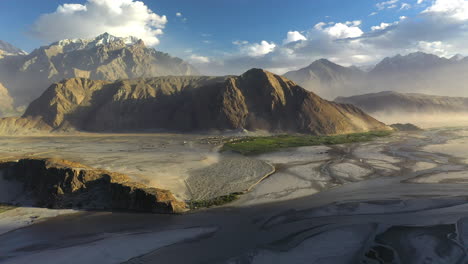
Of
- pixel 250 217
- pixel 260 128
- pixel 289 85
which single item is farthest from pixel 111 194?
pixel 289 85

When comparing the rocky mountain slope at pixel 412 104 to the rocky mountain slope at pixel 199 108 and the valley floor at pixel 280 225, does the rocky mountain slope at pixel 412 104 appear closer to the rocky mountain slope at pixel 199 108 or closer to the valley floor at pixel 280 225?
the rocky mountain slope at pixel 199 108

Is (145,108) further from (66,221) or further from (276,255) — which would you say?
(276,255)

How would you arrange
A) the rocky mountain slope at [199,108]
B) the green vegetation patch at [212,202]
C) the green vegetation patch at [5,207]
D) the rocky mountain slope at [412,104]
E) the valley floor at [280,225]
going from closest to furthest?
the valley floor at [280,225] → the green vegetation patch at [5,207] → the green vegetation patch at [212,202] → the rocky mountain slope at [199,108] → the rocky mountain slope at [412,104]

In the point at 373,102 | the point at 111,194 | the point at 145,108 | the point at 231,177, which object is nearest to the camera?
the point at 111,194

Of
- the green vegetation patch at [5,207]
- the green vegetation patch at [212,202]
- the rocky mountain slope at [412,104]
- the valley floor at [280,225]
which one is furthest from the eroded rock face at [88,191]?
the rocky mountain slope at [412,104]

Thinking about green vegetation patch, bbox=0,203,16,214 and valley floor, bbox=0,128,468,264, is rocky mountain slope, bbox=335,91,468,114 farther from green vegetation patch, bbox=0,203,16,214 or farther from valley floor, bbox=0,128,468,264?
green vegetation patch, bbox=0,203,16,214

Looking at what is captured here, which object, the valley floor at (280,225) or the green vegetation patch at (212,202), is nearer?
the valley floor at (280,225)
